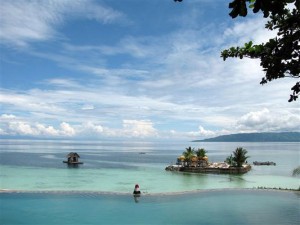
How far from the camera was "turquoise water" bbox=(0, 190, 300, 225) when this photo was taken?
2152cm

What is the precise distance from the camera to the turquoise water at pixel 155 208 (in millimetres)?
21516

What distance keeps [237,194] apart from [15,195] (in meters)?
19.1

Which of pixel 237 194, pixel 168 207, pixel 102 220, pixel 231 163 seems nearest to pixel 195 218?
pixel 168 207

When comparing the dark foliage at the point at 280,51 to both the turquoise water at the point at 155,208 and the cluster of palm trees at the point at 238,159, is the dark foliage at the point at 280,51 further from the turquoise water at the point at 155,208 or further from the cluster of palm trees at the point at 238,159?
the cluster of palm trees at the point at 238,159

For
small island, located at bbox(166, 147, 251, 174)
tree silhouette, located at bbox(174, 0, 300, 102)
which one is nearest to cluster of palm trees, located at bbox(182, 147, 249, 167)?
small island, located at bbox(166, 147, 251, 174)

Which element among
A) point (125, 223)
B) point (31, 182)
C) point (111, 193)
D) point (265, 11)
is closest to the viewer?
point (265, 11)

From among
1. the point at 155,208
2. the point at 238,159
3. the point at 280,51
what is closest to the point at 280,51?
the point at 280,51

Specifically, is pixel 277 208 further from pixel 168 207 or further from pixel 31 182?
pixel 31 182

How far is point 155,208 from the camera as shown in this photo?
24.6 metres

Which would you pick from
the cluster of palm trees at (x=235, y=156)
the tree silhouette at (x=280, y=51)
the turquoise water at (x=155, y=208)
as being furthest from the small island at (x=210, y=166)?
the tree silhouette at (x=280, y=51)

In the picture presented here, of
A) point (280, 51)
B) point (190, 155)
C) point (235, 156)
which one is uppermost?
point (280, 51)

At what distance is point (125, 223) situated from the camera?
21.1 m

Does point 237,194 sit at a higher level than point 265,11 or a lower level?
lower

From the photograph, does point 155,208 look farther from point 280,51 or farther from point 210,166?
point 210,166
